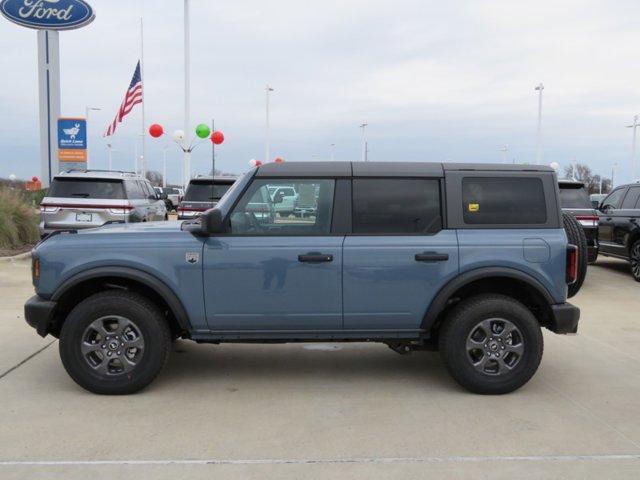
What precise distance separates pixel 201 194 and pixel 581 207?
722cm

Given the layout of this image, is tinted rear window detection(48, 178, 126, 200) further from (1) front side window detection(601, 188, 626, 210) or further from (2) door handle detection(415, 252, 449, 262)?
(1) front side window detection(601, 188, 626, 210)

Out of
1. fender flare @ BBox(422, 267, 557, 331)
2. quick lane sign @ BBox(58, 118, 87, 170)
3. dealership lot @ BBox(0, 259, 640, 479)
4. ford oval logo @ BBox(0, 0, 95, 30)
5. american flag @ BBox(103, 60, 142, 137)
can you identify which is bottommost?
dealership lot @ BBox(0, 259, 640, 479)

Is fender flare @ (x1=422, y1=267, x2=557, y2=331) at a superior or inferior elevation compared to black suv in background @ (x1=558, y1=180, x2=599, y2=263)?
inferior

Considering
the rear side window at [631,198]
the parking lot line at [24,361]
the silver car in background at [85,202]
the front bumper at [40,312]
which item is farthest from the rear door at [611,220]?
the front bumper at [40,312]

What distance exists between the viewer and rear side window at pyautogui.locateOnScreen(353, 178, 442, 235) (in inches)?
185

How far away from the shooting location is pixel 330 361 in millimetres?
5684

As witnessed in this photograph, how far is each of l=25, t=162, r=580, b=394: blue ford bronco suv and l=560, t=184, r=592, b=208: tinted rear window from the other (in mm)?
5979

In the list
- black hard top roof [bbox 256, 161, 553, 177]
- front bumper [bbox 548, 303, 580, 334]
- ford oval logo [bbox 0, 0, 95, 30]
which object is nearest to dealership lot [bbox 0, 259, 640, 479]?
front bumper [bbox 548, 303, 580, 334]

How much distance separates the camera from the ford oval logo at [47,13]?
19.0 meters

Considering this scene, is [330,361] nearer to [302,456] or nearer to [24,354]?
[302,456]

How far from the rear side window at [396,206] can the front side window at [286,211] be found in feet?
0.78

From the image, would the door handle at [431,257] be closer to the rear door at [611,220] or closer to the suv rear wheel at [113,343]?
the suv rear wheel at [113,343]

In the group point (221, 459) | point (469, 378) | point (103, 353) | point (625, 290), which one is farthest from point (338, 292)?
point (625, 290)

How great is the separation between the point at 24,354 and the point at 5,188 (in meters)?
11.6
